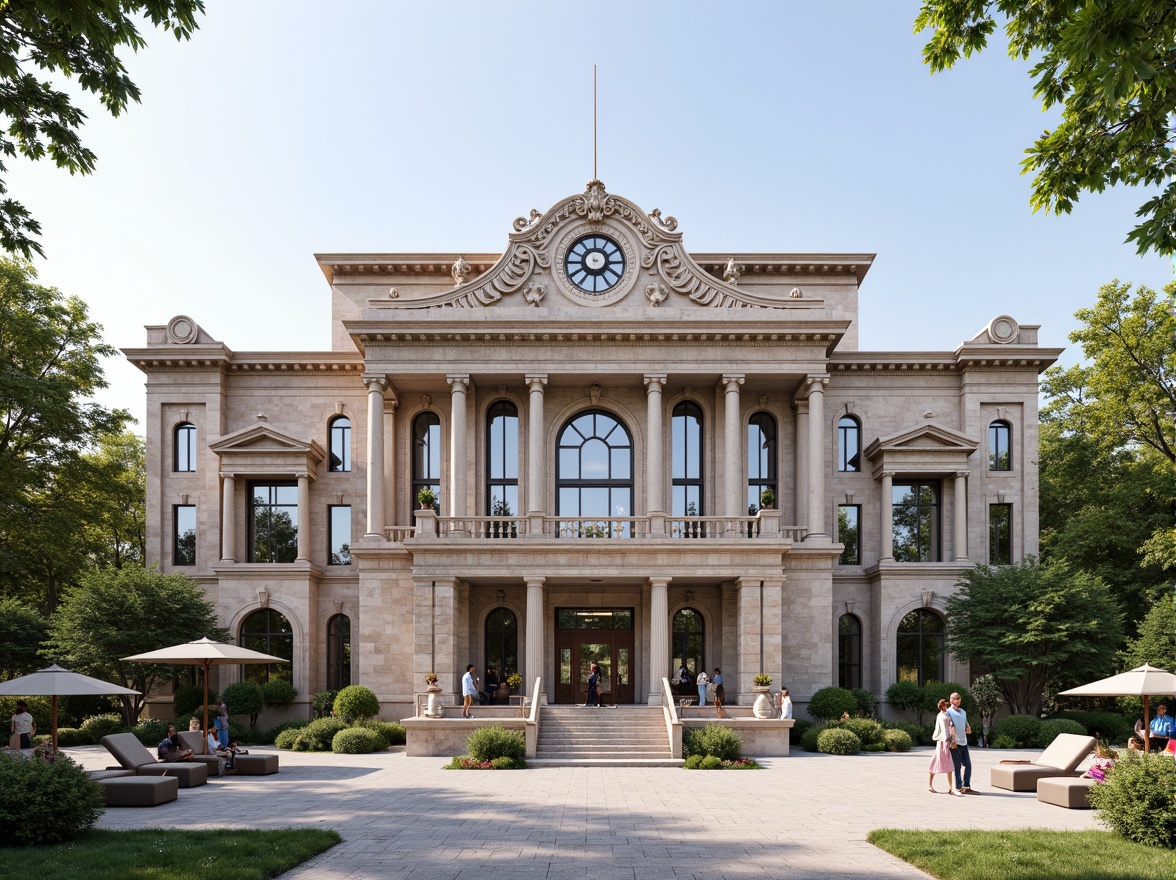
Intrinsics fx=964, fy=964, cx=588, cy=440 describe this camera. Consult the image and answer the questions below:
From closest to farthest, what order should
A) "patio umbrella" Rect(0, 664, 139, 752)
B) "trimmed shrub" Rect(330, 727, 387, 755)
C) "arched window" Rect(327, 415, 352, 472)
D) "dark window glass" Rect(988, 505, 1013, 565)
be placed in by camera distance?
"patio umbrella" Rect(0, 664, 139, 752)
"trimmed shrub" Rect(330, 727, 387, 755)
"dark window glass" Rect(988, 505, 1013, 565)
"arched window" Rect(327, 415, 352, 472)

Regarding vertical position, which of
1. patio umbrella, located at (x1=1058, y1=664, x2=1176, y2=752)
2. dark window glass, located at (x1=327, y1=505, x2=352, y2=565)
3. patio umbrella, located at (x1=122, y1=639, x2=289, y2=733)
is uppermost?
dark window glass, located at (x1=327, y1=505, x2=352, y2=565)

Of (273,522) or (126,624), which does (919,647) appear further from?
(126,624)

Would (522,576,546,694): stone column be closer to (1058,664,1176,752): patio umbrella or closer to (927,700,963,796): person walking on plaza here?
(927,700,963,796): person walking on plaza

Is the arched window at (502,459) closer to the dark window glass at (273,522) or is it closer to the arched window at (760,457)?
the dark window glass at (273,522)

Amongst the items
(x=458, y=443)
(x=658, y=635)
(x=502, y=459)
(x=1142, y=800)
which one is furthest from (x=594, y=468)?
(x=1142, y=800)

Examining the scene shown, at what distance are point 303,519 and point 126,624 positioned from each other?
722 centimetres

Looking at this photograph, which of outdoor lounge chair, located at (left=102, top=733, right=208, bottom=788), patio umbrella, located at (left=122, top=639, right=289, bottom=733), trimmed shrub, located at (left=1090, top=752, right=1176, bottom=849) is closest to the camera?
trimmed shrub, located at (left=1090, top=752, right=1176, bottom=849)

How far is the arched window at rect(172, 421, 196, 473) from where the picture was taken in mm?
38938

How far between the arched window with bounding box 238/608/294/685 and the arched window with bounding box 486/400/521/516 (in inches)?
356

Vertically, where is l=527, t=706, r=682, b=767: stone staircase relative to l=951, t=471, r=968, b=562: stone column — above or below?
below

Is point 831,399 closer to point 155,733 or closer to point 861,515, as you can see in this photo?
point 861,515

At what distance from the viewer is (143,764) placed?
20.7 metres

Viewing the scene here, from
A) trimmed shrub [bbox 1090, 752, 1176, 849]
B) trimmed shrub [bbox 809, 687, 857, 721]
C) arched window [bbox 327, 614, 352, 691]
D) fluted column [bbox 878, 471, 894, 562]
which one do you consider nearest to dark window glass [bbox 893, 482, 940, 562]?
fluted column [bbox 878, 471, 894, 562]

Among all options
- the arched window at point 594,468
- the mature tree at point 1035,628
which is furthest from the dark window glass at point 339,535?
the mature tree at point 1035,628
